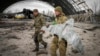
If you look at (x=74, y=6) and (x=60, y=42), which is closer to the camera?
(x=60, y=42)

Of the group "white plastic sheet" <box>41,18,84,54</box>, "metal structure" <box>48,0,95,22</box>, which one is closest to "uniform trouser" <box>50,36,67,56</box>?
"white plastic sheet" <box>41,18,84,54</box>

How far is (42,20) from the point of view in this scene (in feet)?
29.0

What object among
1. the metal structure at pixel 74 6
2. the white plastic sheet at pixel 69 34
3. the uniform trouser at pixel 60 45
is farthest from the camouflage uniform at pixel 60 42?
the metal structure at pixel 74 6

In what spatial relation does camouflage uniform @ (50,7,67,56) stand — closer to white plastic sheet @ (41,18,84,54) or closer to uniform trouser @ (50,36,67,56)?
uniform trouser @ (50,36,67,56)

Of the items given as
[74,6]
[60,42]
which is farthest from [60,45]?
[74,6]

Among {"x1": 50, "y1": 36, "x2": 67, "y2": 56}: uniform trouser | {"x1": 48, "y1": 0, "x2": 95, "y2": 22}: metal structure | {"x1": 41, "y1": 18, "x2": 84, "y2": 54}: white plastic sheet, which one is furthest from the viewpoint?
{"x1": 48, "y1": 0, "x2": 95, "y2": 22}: metal structure

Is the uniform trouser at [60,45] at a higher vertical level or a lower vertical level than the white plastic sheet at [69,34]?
lower

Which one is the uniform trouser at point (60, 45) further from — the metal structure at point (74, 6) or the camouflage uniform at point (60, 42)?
the metal structure at point (74, 6)

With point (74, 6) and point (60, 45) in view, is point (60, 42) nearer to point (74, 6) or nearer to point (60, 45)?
point (60, 45)

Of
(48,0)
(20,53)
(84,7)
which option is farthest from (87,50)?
(48,0)

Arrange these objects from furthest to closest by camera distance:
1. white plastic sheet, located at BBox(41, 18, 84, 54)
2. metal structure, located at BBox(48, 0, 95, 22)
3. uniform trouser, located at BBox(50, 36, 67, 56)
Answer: metal structure, located at BBox(48, 0, 95, 22), uniform trouser, located at BBox(50, 36, 67, 56), white plastic sheet, located at BBox(41, 18, 84, 54)

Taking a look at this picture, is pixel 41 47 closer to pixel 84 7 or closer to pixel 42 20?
pixel 42 20

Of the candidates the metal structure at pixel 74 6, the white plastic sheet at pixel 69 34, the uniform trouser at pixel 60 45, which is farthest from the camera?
the metal structure at pixel 74 6

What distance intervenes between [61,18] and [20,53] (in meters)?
3.10
